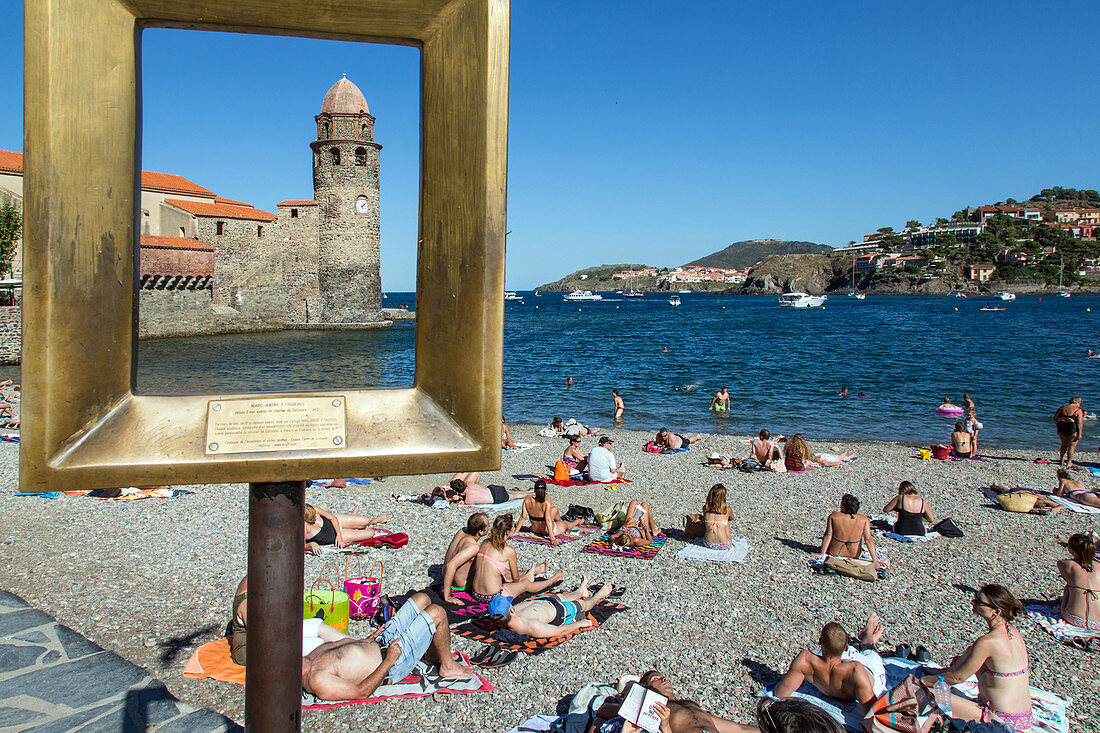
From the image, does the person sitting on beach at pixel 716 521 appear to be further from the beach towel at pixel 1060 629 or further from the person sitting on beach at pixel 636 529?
the beach towel at pixel 1060 629

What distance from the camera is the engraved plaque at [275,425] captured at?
55.9 inches

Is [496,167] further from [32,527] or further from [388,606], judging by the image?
[32,527]

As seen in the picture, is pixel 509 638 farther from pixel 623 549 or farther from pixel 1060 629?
pixel 1060 629

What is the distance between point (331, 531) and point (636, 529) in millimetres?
3816

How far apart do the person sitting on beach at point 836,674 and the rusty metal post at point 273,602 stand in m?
4.62

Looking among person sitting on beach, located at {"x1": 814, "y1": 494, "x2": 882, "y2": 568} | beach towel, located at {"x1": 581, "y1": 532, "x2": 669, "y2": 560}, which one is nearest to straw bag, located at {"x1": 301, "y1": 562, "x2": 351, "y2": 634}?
beach towel, located at {"x1": 581, "y1": 532, "x2": 669, "y2": 560}

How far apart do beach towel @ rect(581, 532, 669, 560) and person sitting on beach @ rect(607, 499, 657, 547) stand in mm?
53

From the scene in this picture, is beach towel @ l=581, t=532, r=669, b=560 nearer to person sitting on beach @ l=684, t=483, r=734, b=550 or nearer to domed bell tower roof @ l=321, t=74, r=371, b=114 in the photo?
person sitting on beach @ l=684, t=483, r=734, b=550

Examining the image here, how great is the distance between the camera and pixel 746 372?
3869 cm

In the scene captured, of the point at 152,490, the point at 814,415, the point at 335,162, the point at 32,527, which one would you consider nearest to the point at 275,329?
the point at 335,162

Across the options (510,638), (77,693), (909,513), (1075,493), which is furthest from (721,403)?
(77,693)

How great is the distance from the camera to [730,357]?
47.1 m

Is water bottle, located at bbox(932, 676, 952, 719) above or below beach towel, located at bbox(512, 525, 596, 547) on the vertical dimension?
above

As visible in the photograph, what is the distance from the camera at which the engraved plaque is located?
1.42 meters
